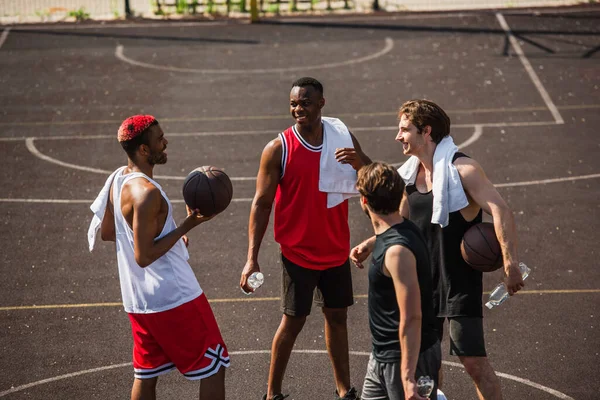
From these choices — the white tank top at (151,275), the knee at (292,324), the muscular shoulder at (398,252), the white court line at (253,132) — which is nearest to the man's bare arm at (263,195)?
the knee at (292,324)

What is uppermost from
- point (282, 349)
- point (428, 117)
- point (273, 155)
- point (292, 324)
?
point (428, 117)

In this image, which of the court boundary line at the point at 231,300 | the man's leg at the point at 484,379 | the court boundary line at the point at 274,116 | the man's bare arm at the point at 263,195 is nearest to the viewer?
the man's leg at the point at 484,379

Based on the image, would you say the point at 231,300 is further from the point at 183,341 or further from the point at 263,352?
the point at 183,341

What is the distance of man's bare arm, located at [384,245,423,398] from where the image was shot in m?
5.26

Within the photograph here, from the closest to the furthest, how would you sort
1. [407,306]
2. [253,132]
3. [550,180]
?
[407,306] < [550,180] < [253,132]

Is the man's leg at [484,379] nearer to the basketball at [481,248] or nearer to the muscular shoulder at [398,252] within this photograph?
the basketball at [481,248]

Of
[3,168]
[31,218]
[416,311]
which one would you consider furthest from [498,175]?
[416,311]

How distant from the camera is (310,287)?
712 cm

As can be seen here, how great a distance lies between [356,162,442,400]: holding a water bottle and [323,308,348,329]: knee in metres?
1.41

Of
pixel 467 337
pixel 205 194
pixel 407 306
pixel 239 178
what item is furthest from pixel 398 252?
pixel 239 178

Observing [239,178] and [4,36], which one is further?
[4,36]

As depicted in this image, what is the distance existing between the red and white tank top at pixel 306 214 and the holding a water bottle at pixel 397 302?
1351 millimetres

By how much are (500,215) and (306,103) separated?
171cm

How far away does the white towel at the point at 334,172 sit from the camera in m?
7.04
